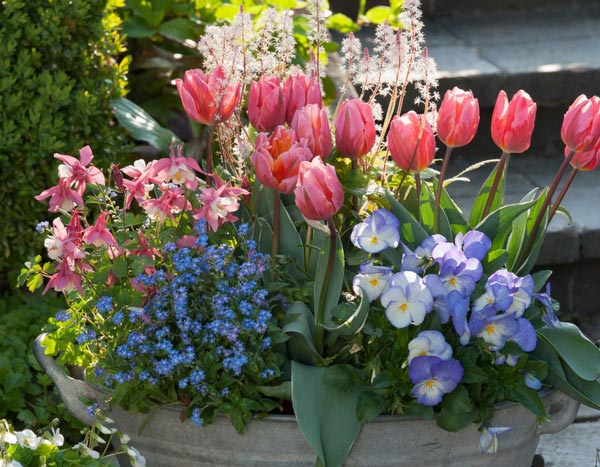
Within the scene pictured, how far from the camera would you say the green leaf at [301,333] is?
5.82 feet

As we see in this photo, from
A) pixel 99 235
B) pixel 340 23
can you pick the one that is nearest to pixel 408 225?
pixel 99 235

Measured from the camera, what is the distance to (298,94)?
1.87 metres

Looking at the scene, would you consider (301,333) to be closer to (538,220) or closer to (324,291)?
(324,291)

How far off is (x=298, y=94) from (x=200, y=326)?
47cm

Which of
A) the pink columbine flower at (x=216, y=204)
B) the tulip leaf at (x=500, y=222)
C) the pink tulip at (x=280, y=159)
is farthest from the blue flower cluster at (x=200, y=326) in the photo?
the tulip leaf at (x=500, y=222)

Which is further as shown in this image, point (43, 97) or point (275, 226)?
point (43, 97)

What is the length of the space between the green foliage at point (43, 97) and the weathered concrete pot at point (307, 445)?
3.47 feet

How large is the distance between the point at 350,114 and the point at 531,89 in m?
2.06

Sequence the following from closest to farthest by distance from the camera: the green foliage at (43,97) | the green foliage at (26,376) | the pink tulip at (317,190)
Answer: the pink tulip at (317,190)
the green foliage at (26,376)
the green foliage at (43,97)

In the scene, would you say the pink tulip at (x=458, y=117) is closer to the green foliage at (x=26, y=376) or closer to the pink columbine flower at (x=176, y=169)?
the pink columbine flower at (x=176, y=169)

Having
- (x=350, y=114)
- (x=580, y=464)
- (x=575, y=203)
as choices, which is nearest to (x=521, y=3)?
(x=575, y=203)

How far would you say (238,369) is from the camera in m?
1.73

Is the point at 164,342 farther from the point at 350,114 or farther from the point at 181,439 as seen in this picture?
the point at 350,114

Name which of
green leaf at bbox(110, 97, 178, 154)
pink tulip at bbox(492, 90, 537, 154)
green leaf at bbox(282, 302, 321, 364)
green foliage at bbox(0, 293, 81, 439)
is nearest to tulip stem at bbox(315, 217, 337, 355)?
green leaf at bbox(282, 302, 321, 364)
